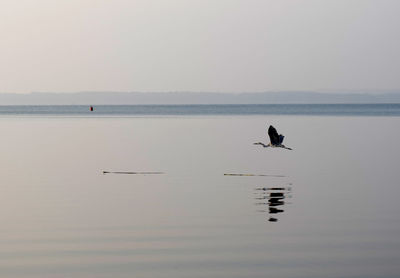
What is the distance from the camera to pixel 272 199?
66.8 feet

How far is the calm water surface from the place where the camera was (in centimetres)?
1295

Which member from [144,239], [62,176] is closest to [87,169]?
[62,176]

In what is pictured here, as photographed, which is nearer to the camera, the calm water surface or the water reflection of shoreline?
the calm water surface

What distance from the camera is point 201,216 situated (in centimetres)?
1773

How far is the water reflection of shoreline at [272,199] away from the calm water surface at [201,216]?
3 centimetres

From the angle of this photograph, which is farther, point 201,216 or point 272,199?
point 272,199

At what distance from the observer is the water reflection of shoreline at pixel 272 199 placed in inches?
716

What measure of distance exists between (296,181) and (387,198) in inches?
179

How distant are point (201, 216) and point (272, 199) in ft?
10.7

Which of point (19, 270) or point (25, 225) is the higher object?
point (25, 225)

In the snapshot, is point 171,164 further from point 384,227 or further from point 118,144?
point 384,227

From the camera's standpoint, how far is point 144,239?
591 inches

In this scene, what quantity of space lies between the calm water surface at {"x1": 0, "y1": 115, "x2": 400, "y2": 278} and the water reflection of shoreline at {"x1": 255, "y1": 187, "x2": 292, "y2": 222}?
0.09ft

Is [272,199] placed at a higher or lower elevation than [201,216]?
higher
